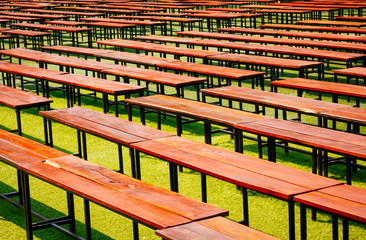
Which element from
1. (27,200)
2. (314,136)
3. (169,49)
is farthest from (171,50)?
(27,200)

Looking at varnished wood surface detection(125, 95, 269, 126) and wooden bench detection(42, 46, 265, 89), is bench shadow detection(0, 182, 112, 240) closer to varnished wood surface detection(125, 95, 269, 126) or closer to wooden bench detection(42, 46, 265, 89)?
varnished wood surface detection(125, 95, 269, 126)

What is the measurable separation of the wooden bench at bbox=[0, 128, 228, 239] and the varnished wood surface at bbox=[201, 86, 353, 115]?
1831 mm

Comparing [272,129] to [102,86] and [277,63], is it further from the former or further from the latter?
[277,63]

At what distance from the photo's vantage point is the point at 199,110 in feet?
15.6

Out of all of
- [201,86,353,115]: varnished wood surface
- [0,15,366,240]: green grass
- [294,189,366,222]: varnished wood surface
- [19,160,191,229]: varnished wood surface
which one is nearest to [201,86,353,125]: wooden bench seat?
[201,86,353,115]: varnished wood surface

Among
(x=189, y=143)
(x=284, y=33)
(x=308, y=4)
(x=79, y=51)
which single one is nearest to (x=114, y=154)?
(x=189, y=143)

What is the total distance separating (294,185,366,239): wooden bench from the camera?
2.63 metres

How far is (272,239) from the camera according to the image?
2.41 metres

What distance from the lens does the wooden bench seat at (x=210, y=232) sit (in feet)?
8.00

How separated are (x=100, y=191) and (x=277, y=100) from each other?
91.5 inches

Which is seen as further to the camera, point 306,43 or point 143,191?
point 306,43

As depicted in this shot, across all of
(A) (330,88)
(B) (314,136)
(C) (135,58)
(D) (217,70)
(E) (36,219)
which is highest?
(C) (135,58)

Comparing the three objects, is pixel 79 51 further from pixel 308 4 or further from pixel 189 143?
pixel 308 4

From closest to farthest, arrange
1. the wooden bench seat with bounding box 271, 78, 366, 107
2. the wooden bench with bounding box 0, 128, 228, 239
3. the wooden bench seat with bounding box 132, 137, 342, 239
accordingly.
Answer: the wooden bench with bounding box 0, 128, 228, 239 → the wooden bench seat with bounding box 132, 137, 342, 239 → the wooden bench seat with bounding box 271, 78, 366, 107
